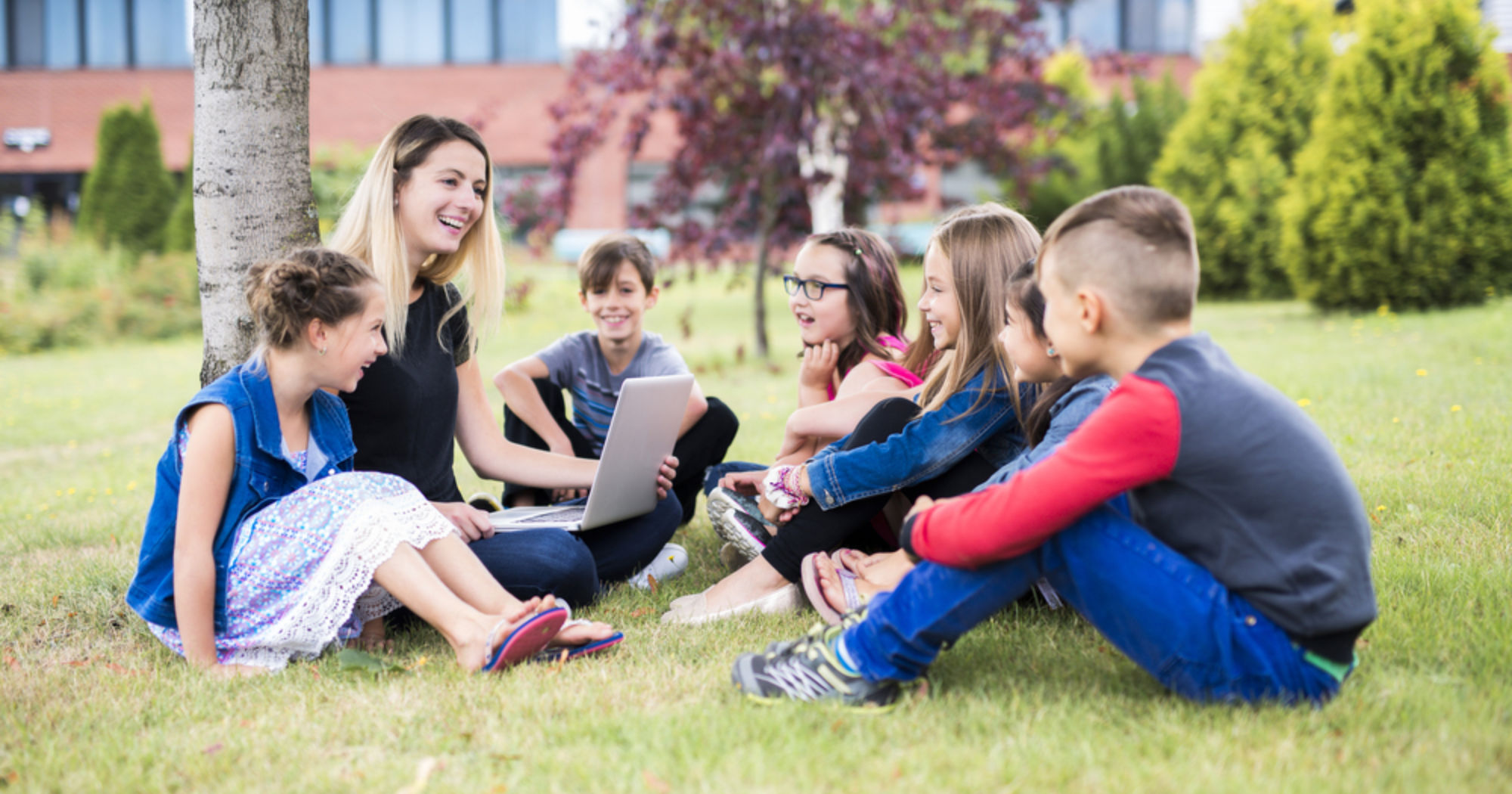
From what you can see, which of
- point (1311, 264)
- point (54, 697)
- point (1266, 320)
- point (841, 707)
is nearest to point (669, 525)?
point (841, 707)

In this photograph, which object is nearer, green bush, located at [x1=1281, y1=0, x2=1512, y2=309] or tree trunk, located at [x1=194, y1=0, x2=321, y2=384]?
tree trunk, located at [x1=194, y1=0, x2=321, y2=384]

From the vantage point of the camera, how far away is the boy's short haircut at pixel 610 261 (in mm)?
4250

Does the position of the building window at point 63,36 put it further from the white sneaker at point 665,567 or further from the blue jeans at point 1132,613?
the blue jeans at point 1132,613

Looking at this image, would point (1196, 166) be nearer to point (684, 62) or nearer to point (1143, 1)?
point (684, 62)

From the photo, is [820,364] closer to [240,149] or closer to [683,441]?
[683,441]

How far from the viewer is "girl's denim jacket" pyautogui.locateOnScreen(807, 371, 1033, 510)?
2.95 metres

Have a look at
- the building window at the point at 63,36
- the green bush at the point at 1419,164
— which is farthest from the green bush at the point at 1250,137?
the building window at the point at 63,36

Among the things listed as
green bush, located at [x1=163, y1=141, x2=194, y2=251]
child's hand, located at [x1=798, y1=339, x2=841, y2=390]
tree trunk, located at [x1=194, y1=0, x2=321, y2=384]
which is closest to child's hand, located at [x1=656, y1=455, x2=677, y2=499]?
child's hand, located at [x1=798, y1=339, x2=841, y2=390]

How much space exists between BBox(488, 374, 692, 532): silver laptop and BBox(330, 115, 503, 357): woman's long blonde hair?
0.61 m

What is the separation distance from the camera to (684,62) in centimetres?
871

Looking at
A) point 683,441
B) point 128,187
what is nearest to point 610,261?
point 683,441

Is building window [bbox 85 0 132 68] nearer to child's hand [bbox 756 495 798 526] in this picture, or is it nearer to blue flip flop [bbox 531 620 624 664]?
child's hand [bbox 756 495 798 526]

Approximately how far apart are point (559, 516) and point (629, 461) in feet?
1.08

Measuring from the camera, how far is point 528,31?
24906 millimetres
